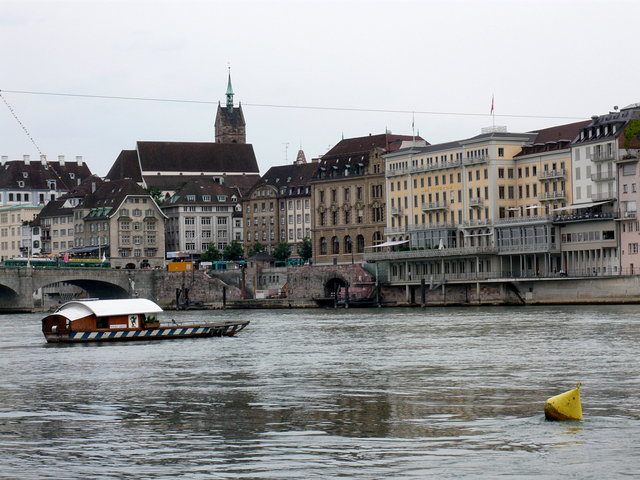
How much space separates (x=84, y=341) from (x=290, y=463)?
2138 inches

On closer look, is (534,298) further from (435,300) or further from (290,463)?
(290,463)

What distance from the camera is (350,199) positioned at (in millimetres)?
180625

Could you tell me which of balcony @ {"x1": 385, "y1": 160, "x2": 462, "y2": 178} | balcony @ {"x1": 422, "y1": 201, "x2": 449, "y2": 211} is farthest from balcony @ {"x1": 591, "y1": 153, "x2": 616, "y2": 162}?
balcony @ {"x1": 422, "y1": 201, "x2": 449, "y2": 211}

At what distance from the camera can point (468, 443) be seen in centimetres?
3566

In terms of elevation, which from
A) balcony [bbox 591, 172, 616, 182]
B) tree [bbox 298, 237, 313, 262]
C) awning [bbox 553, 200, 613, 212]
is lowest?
tree [bbox 298, 237, 313, 262]

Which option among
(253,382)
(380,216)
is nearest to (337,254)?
(380,216)

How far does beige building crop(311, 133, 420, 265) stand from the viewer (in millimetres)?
177000

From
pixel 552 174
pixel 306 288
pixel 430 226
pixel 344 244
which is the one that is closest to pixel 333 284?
pixel 306 288

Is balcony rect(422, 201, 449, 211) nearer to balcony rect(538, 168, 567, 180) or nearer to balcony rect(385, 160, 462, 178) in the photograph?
balcony rect(385, 160, 462, 178)

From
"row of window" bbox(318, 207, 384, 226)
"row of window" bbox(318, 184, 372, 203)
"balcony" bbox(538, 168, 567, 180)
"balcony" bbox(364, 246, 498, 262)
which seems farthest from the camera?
"row of window" bbox(318, 184, 372, 203)

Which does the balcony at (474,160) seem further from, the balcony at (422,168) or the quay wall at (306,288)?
the quay wall at (306,288)

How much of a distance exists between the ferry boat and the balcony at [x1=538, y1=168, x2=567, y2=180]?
206 ft

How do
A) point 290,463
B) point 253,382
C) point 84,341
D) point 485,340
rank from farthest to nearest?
point 84,341 < point 485,340 < point 253,382 < point 290,463

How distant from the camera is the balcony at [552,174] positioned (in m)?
144
